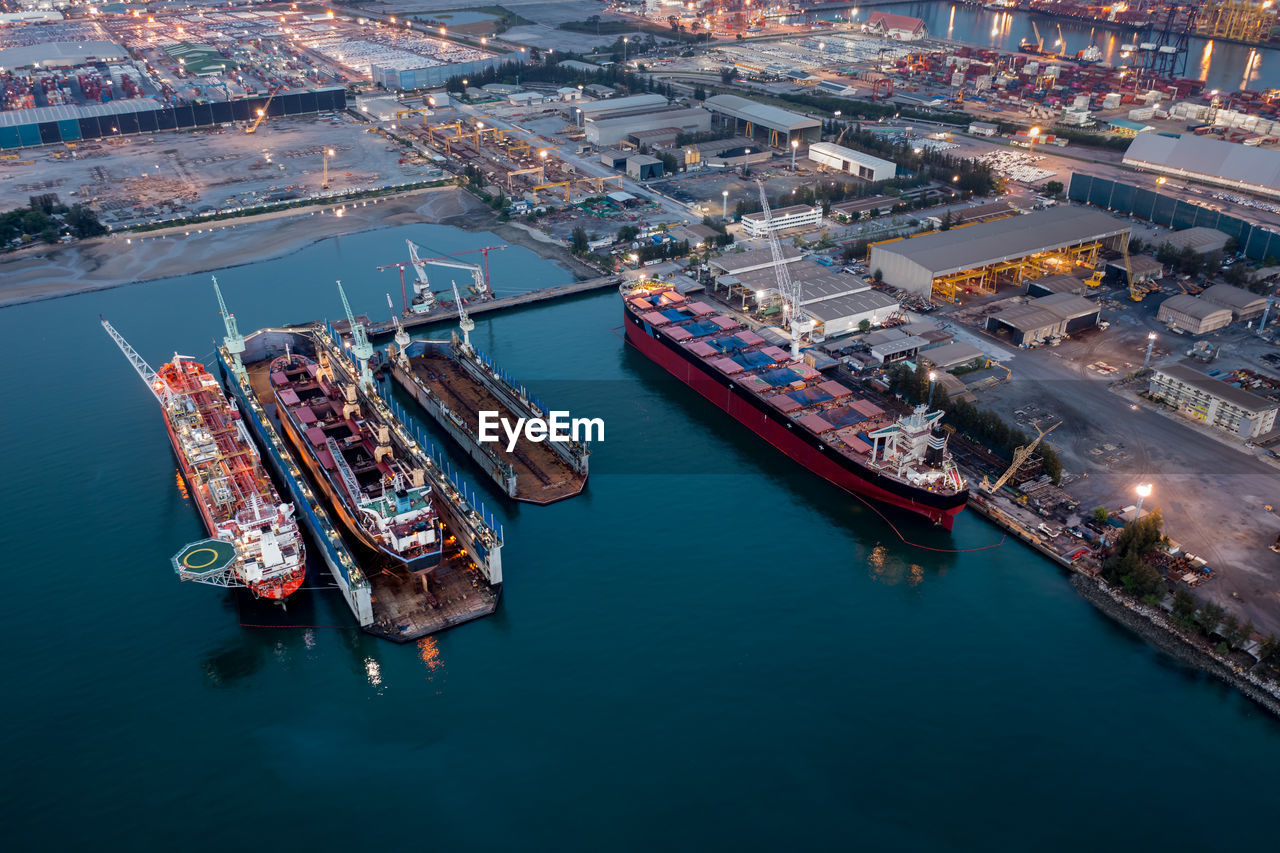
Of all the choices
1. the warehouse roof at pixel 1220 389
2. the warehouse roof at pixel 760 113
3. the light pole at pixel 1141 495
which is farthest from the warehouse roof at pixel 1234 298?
the warehouse roof at pixel 760 113

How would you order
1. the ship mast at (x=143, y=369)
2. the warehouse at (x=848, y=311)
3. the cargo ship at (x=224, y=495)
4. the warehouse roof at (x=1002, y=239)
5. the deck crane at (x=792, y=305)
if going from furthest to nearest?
Answer: 1. the warehouse roof at (x=1002, y=239)
2. the warehouse at (x=848, y=311)
3. the deck crane at (x=792, y=305)
4. the ship mast at (x=143, y=369)
5. the cargo ship at (x=224, y=495)

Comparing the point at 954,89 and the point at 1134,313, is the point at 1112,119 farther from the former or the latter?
the point at 1134,313

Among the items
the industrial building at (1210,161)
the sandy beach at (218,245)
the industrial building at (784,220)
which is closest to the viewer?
the sandy beach at (218,245)

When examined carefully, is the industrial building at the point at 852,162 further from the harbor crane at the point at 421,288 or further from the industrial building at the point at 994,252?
the harbor crane at the point at 421,288

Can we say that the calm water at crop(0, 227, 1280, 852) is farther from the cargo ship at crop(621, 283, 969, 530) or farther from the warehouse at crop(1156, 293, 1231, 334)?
the warehouse at crop(1156, 293, 1231, 334)

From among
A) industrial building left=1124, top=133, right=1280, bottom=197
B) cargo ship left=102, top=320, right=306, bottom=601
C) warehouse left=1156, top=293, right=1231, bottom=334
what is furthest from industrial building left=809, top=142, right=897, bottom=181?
cargo ship left=102, top=320, right=306, bottom=601

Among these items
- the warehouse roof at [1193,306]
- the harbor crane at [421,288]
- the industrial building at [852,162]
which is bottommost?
the harbor crane at [421,288]
